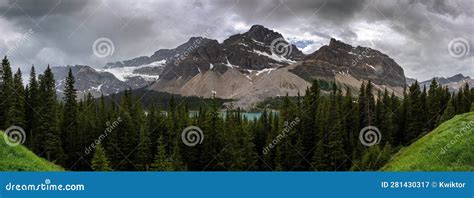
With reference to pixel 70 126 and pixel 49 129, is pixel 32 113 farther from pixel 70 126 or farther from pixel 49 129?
pixel 49 129

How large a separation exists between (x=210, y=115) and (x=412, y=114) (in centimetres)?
4967

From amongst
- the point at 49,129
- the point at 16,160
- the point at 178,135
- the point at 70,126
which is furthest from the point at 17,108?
the point at 16,160

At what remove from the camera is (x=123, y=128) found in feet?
299

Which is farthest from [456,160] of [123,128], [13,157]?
[123,128]

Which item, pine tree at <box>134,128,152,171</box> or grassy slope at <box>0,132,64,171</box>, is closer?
grassy slope at <box>0,132,64,171</box>

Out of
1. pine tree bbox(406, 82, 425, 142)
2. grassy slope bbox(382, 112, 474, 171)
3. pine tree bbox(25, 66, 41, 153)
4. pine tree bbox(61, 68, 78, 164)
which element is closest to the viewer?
grassy slope bbox(382, 112, 474, 171)

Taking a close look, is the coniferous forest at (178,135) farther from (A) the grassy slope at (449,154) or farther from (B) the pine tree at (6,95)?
(A) the grassy slope at (449,154)

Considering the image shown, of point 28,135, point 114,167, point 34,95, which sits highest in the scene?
point 34,95

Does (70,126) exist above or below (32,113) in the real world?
below

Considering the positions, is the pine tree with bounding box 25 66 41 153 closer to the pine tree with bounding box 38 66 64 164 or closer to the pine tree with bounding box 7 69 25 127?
the pine tree with bounding box 38 66 64 164

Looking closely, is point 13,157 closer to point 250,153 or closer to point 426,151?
point 426,151

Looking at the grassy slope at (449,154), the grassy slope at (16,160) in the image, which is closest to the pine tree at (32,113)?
the grassy slope at (16,160)

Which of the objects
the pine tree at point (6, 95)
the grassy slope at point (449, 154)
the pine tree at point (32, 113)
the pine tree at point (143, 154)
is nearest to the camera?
the grassy slope at point (449, 154)

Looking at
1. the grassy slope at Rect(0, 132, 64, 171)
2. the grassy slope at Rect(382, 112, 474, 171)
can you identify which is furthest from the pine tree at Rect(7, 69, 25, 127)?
the grassy slope at Rect(382, 112, 474, 171)
